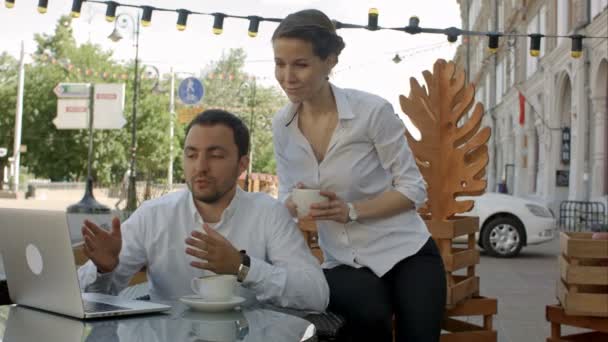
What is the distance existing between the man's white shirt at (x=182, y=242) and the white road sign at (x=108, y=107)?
3172cm

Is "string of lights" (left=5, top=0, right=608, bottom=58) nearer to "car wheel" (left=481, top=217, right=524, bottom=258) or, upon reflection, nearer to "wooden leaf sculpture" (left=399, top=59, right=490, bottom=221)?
"car wheel" (left=481, top=217, right=524, bottom=258)

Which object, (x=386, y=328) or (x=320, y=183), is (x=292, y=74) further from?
(x=386, y=328)

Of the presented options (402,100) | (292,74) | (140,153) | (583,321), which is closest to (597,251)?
(583,321)

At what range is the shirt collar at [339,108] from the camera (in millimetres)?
3256

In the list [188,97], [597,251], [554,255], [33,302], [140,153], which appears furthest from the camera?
[140,153]

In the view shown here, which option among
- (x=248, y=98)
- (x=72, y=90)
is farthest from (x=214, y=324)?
(x=248, y=98)

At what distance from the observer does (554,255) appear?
15.7 m

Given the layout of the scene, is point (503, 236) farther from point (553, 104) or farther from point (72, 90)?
point (72, 90)

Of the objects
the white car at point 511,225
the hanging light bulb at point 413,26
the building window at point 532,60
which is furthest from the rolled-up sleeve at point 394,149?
the building window at point 532,60

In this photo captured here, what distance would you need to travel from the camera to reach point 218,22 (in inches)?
557

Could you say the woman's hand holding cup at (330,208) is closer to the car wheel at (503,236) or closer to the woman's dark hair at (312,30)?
the woman's dark hair at (312,30)

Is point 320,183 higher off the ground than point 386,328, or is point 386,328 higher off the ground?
point 320,183

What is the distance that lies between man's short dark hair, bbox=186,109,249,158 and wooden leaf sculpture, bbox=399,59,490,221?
1612 mm

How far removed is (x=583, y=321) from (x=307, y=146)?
191cm
